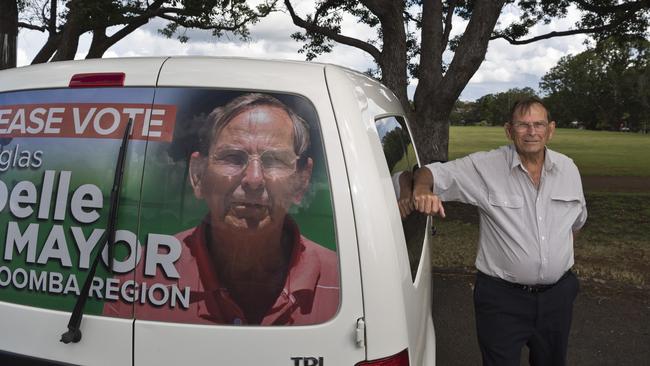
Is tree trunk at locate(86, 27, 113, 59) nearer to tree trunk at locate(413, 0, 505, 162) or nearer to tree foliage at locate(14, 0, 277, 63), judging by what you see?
tree foliage at locate(14, 0, 277, 63)

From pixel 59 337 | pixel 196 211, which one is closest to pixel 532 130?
pixel 196 211

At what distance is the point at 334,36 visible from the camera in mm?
11391

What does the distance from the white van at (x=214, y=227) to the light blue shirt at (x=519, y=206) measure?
0.93 metres

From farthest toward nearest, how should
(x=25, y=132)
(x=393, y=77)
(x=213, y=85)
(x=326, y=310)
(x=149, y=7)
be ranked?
(x=149, y=7) → (x=393, y=77) → (x=25, y=132) → (x=213, y=85) → (x=326, y=310)

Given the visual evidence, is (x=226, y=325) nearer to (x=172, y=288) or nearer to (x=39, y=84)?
(x=172, y=288)

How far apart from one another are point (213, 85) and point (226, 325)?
2.37ft

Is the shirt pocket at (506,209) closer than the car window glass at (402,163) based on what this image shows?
No

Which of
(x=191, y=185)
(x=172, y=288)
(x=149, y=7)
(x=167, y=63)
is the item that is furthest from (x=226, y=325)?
(x=149, y=7)

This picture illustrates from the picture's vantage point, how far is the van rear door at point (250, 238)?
62.6 inches

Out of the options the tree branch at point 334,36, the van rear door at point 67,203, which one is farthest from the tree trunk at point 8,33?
the van rear door at point 67,203

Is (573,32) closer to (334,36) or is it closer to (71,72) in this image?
(334,36)

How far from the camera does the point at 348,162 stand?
5.32ft

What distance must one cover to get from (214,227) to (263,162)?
0.24m

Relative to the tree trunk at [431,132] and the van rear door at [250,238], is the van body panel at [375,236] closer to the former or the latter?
the van rear door at [250,238]
